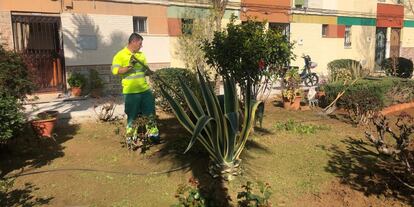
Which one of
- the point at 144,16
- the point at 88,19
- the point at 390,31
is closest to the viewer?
the point at 88,19

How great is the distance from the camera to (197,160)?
6.40 m

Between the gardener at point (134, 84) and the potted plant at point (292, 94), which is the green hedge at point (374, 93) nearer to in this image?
the potted plant at point (292, 94)

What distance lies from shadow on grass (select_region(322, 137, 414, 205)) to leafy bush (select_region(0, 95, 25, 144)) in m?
4.64

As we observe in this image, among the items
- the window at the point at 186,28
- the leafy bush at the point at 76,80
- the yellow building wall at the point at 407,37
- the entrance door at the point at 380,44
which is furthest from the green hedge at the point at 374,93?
the yellow building wall at the point at 407,37

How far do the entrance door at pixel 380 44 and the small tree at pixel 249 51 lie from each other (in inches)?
805

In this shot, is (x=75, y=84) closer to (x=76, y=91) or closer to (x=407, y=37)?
(x=76, y=91)

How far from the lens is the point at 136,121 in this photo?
679 cm

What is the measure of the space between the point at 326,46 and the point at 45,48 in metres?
15.1

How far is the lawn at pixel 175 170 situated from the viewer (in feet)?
17.2

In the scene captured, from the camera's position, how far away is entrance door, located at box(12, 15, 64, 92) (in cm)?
1292

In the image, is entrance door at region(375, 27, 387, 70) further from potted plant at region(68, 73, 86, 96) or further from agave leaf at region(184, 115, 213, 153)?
agave leaf at region(184, 115, 213, 153)

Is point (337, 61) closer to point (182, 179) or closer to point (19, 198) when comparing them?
point (182, 179)

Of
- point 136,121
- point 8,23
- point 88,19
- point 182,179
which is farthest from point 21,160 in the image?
point 88,19

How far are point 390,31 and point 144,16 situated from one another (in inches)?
756
